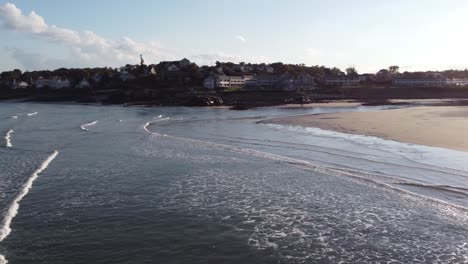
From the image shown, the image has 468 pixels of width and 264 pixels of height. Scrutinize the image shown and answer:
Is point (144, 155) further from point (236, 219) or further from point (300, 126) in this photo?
point (300, 126)

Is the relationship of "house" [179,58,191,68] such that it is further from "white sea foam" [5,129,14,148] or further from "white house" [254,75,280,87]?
"white sea foam" [5,129,14,148]

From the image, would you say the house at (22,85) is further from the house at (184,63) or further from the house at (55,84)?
the house at (184,63)

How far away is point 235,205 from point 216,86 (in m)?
103

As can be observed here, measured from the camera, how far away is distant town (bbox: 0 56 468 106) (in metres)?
95.4

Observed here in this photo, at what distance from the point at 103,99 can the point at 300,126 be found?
74247 millimetres

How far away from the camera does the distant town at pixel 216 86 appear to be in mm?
95438

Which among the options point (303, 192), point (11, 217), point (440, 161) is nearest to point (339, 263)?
point (303, 192)

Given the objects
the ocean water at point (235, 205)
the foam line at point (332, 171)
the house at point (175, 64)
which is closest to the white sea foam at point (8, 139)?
the ocean water at point (235, 205)

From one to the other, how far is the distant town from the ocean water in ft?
194

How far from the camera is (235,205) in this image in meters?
14.3

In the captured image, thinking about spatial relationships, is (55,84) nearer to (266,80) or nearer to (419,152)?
(266,80)

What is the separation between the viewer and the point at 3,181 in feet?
58.1

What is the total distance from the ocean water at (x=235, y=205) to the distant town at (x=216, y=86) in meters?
59.2

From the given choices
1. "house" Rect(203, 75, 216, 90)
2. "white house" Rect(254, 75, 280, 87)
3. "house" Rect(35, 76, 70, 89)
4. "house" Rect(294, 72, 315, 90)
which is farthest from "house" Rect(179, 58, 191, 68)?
"house" Rect(294, 72, 315, 90)
